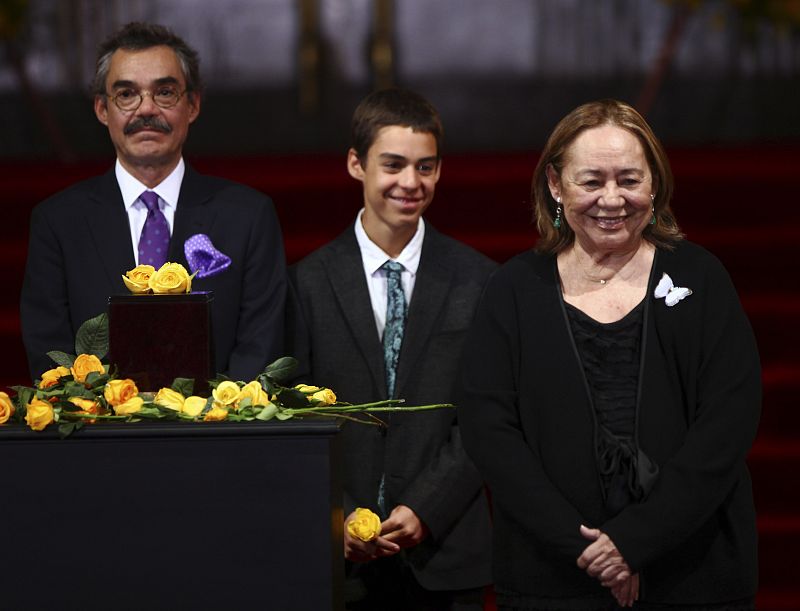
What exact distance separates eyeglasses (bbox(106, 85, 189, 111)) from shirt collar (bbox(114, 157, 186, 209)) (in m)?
0.14

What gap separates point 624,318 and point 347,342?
2.53 feet

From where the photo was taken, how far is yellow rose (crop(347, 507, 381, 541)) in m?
2.70

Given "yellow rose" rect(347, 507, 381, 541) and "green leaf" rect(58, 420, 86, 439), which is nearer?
"green leaf" rect(58, 420, 86, 439)

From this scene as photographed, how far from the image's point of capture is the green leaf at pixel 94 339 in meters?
2.23

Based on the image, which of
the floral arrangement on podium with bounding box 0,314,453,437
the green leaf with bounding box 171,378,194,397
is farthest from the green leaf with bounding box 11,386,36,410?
the green leaf with bounding box 171,378,194,397

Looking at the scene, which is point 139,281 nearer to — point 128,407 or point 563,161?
point 128,407

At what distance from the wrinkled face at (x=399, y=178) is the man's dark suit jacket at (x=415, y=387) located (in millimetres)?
99

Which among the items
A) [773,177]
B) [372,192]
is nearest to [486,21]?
[773,177]

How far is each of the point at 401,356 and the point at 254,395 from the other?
92 centimetres

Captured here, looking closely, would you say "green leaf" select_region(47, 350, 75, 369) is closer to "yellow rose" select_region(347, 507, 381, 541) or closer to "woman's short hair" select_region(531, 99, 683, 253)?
"yellow rose" select_region(347, 507, 381, 541)

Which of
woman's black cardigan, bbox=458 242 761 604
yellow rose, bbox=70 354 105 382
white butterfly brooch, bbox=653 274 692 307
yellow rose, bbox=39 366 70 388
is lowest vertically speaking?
woman's black cardigan, bbox=458 242 761 604

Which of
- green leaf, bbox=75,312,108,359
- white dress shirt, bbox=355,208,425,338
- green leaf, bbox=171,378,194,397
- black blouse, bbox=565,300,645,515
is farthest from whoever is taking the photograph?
white dress shirt, bbox=355,208,425,338

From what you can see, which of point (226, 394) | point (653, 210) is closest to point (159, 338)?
point (226, 394)

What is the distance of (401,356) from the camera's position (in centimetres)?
296
